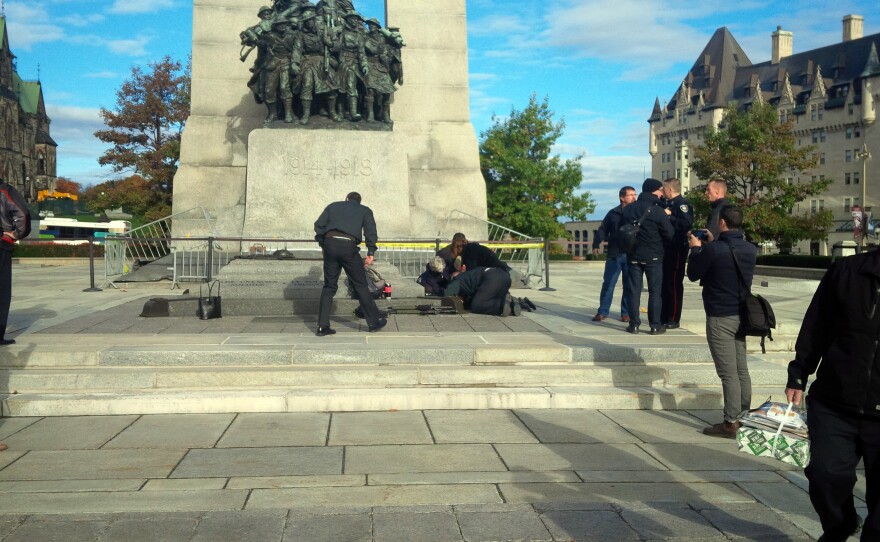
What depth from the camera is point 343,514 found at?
15.9 feet

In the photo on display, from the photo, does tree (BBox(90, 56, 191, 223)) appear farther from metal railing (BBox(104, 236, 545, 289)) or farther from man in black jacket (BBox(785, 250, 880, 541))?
man in black jacket (BBox(785, 250, 880, 541))

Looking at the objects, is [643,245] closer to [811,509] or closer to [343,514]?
[811,509]

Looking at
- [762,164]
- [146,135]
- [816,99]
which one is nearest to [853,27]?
[816,99]

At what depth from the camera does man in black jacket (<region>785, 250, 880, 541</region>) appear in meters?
3.79

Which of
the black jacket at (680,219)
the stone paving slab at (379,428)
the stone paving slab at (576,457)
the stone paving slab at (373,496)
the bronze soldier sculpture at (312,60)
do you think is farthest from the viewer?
the bronze soldier sculpture at (312,60)

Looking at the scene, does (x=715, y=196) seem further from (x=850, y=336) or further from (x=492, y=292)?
(x=850, y=336)

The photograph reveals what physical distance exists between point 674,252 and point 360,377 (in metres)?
4.57

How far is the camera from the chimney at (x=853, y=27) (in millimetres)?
96938

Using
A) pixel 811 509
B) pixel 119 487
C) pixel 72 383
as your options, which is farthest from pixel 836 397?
pixel 72 383

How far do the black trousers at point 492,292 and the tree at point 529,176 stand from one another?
3727cm

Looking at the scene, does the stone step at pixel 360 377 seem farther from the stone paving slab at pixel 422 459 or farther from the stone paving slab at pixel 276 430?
the stone paving slab at pixel 422 459

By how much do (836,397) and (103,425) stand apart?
214 inches

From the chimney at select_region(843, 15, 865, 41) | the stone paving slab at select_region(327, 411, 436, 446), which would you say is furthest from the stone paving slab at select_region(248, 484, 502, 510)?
the chimney at select_region(843, 15, 865, 41)

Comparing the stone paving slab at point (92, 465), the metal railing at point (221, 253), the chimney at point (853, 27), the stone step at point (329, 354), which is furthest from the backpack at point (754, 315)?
the chimney at point (853, 27)
